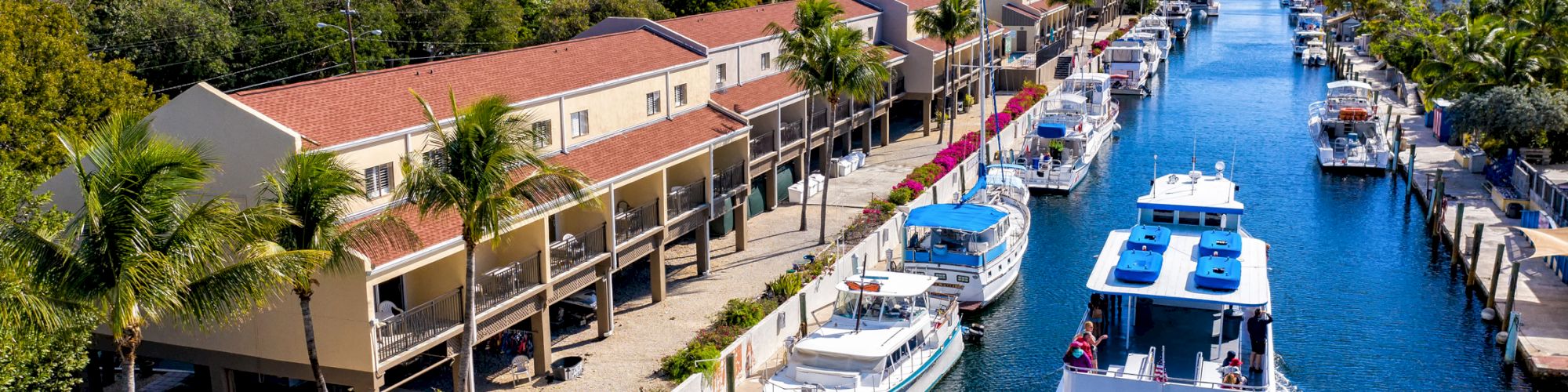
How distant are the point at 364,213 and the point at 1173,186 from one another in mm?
29386

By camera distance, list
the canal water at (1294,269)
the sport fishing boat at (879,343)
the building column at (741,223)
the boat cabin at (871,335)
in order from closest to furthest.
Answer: the sport fishing boat at (879,343) → the boat cabin at (871,335) → the canal water at (1294,269) → the building column at (741,223)

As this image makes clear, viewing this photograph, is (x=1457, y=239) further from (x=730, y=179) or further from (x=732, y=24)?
(x=732, y=24)

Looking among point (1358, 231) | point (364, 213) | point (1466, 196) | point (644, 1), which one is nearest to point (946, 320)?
point (364, 213)

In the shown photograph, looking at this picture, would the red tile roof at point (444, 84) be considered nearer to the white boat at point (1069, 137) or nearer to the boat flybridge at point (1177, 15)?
the white boat at point (1069, 137)

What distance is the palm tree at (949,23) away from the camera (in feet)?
222

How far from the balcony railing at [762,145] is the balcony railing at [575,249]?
14.9m

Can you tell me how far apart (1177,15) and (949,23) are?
88572mm

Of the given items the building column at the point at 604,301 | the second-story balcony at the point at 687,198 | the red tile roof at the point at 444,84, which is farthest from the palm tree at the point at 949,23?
the building column at the point at 604,301

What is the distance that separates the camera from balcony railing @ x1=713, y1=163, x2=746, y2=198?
44.6m

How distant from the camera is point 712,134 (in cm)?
4359

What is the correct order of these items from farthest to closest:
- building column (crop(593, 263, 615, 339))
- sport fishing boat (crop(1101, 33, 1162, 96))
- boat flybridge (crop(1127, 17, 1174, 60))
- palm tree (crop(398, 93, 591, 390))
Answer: boat flybridge (crop(1127, 17, 1174, 60)) < sport fishing boat (crop(1101, 33, 1162, 96)) < building column (crop(593, 263, 615, 339)) < palm tree (crop(398, 93, 591, 390))

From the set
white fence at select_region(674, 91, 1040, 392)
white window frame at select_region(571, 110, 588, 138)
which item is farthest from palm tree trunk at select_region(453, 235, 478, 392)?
white window frame at select_region(571, 110, 588, 138)

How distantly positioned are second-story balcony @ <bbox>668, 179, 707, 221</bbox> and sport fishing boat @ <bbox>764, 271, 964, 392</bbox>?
6.65 meters

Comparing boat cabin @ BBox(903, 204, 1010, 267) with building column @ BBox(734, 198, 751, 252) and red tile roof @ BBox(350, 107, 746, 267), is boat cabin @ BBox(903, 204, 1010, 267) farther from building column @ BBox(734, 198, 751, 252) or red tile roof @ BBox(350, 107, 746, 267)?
red tile roof @ BBox(350, 107, 746, 267)
